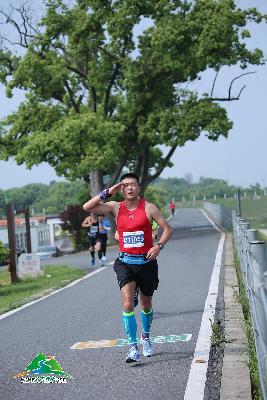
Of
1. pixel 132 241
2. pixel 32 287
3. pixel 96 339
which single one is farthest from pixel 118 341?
pixel 32 287

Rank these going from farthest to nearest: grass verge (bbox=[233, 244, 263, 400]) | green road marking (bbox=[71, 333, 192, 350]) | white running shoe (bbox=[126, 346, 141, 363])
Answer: green road marking (bbox=[71, 333, 192, 350]), white running shoe (bbox=[126, 346, 141, 363]), grass verge (bbox=[233, 244, 263, 400])

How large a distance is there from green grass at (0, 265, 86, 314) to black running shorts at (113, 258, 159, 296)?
5.68 meters

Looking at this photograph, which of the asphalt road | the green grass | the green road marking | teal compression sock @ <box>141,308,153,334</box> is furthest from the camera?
the green grass

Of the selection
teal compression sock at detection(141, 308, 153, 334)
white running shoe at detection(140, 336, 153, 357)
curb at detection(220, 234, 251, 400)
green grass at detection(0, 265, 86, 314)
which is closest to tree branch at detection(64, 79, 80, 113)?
green grass at detection(0, 265, 86, 314)

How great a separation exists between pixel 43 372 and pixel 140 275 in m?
1.32

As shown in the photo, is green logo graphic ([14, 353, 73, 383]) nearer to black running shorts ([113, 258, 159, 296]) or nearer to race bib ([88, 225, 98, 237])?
black running shorts ([113, 258, 159, 296])

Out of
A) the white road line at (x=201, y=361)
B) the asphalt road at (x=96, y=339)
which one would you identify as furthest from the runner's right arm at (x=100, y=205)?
the white road line at (x=201, y=361)

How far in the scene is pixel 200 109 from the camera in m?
37.3

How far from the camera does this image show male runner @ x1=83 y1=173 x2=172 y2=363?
7.16m

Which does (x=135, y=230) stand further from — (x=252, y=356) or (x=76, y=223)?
(x=76, y=223)

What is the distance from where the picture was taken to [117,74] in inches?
1564

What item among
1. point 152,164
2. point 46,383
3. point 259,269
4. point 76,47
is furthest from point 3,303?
point 152,164

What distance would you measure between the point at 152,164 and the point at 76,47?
1091 cm

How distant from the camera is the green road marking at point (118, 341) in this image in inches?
320
